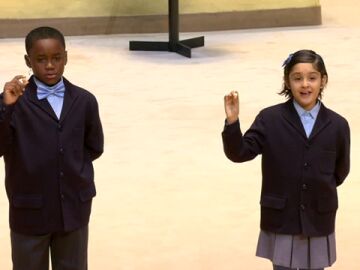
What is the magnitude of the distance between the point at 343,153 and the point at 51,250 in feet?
3.67

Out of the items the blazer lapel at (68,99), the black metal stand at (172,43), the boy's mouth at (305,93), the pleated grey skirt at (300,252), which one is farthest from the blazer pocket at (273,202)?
the black metal stand at (172,43)

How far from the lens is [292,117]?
351cm

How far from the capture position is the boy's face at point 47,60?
3.41 metres

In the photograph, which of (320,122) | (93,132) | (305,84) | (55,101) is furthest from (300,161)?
(55,101)

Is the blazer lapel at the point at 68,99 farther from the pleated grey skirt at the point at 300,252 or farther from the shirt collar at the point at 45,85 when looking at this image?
the pleated grey skirt at the point at 300,252

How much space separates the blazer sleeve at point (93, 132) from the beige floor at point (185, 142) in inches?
42.4

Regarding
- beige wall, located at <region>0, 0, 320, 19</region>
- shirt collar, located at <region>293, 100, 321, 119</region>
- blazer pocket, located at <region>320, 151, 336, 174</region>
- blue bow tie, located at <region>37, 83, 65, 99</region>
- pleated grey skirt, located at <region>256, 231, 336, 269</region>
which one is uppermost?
beige wall, located at <region>0, 0, 320, 19</region>

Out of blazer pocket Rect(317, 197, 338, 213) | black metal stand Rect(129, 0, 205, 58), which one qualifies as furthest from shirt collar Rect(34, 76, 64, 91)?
black metal stand Rect(129, 0, 205, 58)

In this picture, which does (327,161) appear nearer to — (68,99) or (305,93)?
(305,93)

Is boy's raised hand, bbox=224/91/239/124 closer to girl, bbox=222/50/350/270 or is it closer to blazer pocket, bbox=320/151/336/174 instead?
girl, bbox=222/50/350/270

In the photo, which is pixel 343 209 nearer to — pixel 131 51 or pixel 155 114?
pixel 155 114

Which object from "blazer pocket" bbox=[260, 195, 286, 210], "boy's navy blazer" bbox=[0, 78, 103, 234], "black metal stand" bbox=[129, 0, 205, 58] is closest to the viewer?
"boy's navy blazer" bbox=[0, 78, 103, 234]

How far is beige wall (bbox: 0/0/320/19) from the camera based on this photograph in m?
10.8

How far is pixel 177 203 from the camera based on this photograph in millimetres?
5383
